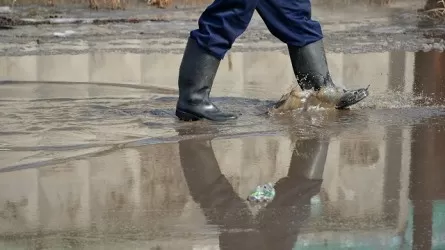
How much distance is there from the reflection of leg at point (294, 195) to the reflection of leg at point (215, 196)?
2.6 inches

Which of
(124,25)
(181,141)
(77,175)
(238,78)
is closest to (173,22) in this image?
(124,25)

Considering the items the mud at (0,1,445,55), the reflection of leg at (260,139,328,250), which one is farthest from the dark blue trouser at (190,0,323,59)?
the mud at (0,1,445,55)

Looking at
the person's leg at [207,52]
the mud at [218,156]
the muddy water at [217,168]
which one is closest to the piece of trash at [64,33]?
the mud at [218,156]

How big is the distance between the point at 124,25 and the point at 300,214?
6380mm

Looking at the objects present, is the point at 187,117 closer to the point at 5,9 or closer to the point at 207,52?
the point at 207,52

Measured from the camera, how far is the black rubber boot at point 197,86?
4566 mm

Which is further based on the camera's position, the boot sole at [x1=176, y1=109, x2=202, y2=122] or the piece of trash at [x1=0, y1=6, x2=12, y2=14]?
the piece of trash at [x1=0, y1=6, x2=12, y2=14]

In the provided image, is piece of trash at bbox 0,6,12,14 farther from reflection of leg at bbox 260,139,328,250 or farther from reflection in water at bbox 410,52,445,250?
reflection of leg at bbox 260,139,328,250

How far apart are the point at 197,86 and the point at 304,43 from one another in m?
0.65

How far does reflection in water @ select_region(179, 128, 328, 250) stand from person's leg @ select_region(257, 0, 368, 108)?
0.82 meters

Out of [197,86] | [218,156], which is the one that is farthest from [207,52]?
[218,156]

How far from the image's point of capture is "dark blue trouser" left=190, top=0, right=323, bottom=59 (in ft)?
14.8

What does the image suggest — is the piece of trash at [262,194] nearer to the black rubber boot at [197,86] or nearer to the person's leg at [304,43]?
the black rubber boot at [197,86]

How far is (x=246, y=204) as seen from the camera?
314 cm
